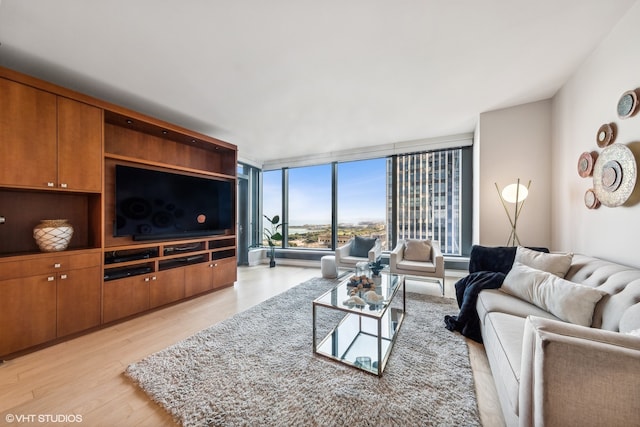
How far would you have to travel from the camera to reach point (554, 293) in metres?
1.60

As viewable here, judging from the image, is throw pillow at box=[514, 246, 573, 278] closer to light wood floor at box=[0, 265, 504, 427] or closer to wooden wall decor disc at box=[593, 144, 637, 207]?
wooden wall decor disc at box=[593, 144, 637, 207]

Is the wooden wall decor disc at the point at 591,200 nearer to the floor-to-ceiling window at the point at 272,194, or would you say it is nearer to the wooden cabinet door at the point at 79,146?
the wooden cabinet door at the point at 79,146

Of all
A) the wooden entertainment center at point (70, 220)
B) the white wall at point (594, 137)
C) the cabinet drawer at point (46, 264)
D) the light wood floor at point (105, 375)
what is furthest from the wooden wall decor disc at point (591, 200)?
the cabinet drawer at point (46, 264)

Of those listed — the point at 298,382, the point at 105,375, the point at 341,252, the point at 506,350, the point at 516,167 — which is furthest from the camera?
the point at 341,252

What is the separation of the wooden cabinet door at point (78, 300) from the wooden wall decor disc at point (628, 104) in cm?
474

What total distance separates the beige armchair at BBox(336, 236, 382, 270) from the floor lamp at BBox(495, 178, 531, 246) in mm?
1822

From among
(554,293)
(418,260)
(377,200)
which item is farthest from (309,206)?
(554,293)

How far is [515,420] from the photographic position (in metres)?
1.04

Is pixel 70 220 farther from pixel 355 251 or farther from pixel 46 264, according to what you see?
pixel 355 251

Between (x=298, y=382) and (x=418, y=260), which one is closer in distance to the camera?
(x=298, y=382)

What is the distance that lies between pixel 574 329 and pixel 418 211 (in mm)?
3831

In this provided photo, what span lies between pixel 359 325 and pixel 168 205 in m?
2.84

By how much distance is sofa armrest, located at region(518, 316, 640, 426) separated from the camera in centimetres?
74

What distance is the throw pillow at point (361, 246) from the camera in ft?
13.3
